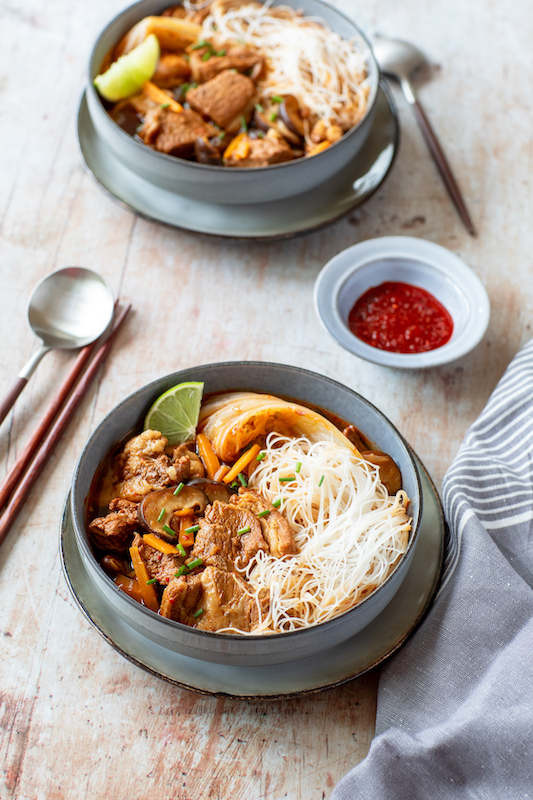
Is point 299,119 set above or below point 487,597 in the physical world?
above

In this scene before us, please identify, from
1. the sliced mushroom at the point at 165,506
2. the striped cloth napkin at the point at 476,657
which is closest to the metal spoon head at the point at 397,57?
the striped cloth napkin at the point at 476,657

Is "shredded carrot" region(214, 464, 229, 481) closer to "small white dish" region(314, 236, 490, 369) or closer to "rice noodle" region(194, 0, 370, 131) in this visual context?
"small white dish" region(314, 236, 490, 369)

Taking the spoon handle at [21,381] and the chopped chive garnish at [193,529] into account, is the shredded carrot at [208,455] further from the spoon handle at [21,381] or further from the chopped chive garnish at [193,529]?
the spoon handle at [21,381]

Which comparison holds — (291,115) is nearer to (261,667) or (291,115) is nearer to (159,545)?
(159,545)

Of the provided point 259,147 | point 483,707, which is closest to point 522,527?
point 483,707

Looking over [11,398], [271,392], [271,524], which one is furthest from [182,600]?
[11,398]

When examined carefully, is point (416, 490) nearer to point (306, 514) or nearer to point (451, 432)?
point (306, 514)
